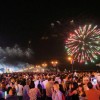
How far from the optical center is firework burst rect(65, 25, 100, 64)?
4231cm

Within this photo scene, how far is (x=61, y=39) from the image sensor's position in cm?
9988

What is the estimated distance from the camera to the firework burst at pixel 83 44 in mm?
42312

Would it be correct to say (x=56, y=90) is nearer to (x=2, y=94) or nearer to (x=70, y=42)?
(x=2, y=94)

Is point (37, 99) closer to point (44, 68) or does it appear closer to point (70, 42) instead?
point (70, 42)

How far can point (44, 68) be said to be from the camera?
140 meters

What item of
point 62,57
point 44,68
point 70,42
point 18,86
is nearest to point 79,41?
point 70,42

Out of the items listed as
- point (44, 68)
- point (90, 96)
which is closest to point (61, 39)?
point (44, 68)

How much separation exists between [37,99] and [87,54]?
1234 inches

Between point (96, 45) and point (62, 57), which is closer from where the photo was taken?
point (96, 45)

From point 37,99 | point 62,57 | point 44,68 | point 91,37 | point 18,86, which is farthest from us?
point 44,68

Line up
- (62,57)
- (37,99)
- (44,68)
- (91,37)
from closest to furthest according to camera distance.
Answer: (37,99)
(91,37)
(62,57)
(44,68)

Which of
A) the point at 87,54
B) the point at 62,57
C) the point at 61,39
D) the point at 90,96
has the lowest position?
the point at 90,96

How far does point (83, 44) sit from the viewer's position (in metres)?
44.2

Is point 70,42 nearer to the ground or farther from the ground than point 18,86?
farther from the ground
